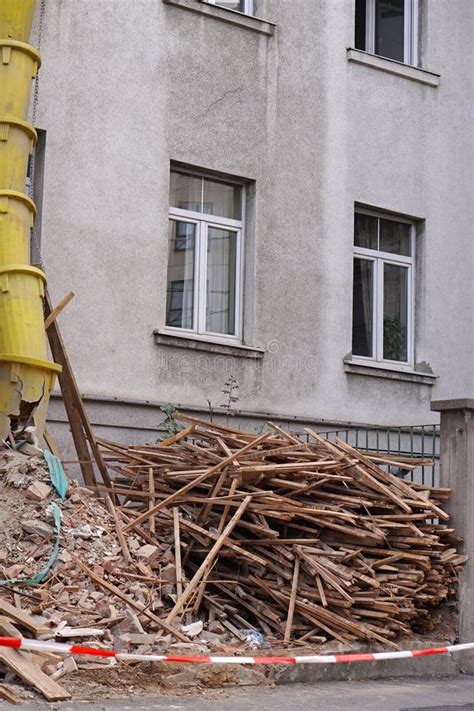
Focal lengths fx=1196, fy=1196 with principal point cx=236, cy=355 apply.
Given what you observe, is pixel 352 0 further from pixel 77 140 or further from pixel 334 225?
pixel 77 140

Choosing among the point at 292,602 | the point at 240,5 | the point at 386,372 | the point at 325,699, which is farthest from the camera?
the point at 386,372

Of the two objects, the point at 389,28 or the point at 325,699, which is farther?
the point at 389,28

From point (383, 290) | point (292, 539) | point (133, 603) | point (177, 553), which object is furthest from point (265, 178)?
point (133, 603)

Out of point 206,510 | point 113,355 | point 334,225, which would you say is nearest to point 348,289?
point 334,225

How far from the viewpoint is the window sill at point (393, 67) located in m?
15.4

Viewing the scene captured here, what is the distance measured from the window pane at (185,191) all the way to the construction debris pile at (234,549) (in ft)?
13.5

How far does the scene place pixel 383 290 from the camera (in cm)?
1568

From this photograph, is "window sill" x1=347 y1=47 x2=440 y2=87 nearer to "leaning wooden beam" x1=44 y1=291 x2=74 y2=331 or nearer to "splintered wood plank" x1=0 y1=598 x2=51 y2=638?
"leaning wooden beam" x1=44 y1=291 x2=74 y2=331

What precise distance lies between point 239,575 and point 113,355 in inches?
148

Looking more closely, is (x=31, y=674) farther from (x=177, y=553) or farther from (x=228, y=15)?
(x=228, y=15)

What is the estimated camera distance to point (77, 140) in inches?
500

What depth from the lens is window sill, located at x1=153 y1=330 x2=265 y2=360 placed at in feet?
43.1

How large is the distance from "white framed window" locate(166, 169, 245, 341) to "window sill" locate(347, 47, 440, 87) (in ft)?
8.31

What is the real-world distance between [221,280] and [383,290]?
2559mm
